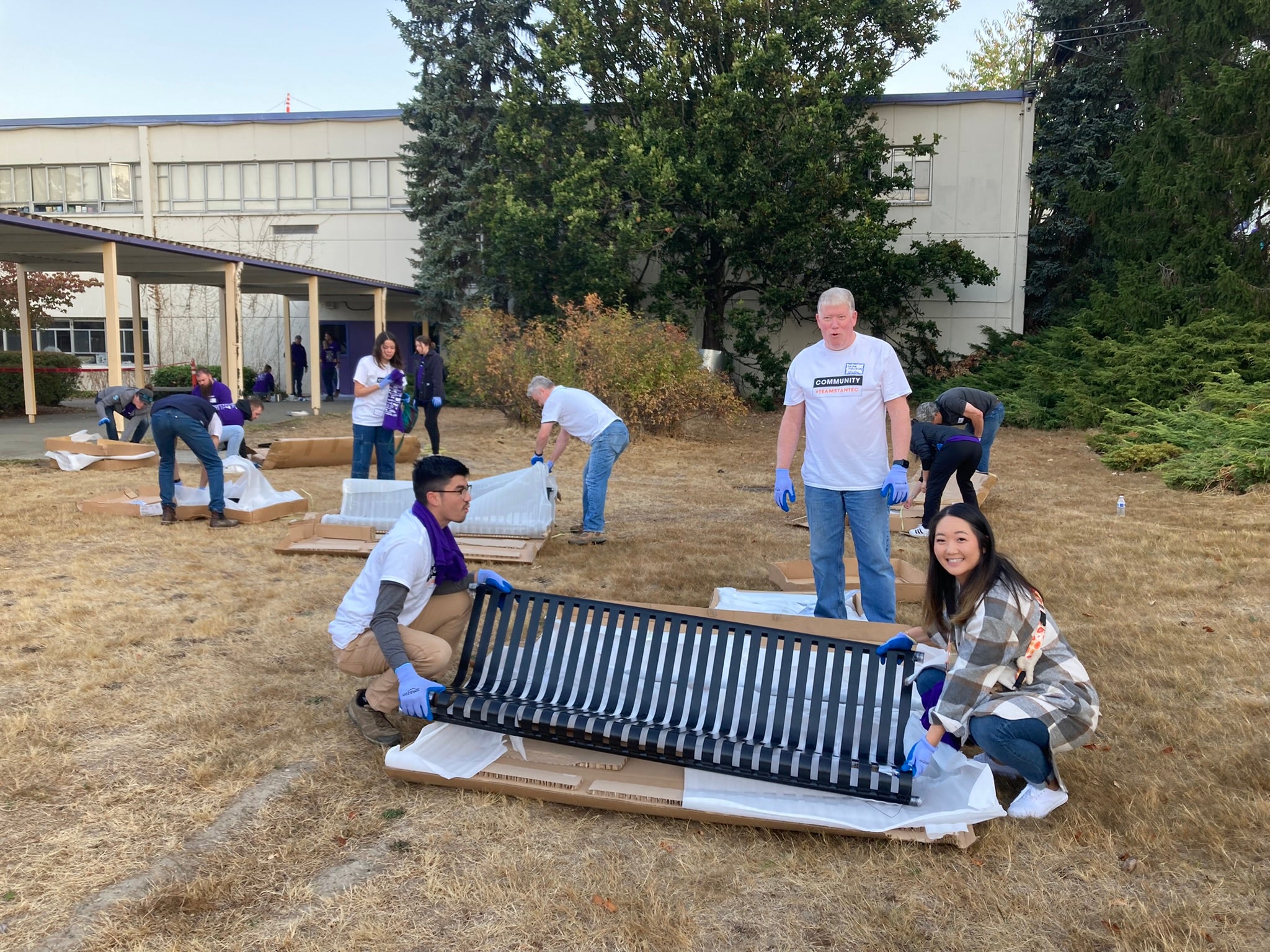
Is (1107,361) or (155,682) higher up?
(1107,361)

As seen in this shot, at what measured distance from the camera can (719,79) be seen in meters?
18.7

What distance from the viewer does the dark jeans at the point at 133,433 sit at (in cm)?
1282

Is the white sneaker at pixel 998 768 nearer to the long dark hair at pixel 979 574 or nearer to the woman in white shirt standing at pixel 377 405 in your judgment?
the long dark hair at pixel 979 574

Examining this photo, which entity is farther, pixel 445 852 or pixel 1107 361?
pixel 1107 361

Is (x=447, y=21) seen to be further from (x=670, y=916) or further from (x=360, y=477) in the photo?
(x=670, y=916)

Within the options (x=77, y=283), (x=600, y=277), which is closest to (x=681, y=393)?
(x=600, y=277)

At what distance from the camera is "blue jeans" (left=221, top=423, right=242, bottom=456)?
10.1 m

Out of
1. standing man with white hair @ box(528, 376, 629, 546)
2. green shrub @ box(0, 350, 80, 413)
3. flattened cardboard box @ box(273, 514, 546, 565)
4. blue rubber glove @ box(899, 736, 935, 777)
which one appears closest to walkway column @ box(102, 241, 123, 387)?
green shrub @ box(0, 350, 80, 413)

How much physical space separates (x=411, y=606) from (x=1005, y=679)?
2.22 metres

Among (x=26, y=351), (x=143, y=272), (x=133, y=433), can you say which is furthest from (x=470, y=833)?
(x=143, y=272)

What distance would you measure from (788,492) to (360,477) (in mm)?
4621

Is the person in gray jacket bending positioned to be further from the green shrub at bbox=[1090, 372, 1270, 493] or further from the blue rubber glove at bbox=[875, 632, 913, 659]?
the green shrub at bbox=[1090, 372, 1270, 493]

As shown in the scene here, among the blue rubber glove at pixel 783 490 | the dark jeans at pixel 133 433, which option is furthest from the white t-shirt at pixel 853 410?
the dark jeans at pixel 133 433

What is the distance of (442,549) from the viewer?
3586 mm
